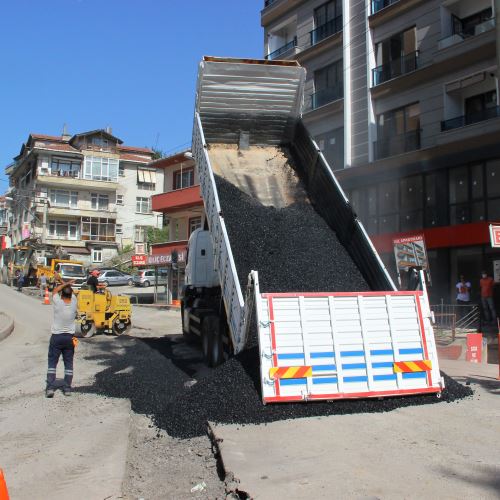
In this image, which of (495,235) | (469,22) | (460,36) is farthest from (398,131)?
(495,235)

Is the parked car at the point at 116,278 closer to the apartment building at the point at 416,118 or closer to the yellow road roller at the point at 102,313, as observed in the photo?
the apartment building at the point at 416,118

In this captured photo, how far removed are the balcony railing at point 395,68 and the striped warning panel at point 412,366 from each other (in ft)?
54.9

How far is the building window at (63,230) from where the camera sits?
56688 millimetres

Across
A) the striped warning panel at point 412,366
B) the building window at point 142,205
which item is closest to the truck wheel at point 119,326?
the striped warning panel at point 412,366

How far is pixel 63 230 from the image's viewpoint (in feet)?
188

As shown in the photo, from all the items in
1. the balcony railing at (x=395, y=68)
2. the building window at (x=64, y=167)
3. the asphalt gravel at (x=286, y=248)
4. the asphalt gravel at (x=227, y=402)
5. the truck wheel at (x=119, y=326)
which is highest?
the building window at (x=64, y=167)

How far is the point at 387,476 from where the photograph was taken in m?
4.36

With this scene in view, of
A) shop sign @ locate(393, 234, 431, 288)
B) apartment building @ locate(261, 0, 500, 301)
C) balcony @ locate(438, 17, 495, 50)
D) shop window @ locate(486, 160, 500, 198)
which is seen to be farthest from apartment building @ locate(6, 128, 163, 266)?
shop sign @ locate(393, 234, 431, 288)

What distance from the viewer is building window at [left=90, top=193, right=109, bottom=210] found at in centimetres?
5881

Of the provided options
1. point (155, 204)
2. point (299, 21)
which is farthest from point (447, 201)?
point (155, 204)

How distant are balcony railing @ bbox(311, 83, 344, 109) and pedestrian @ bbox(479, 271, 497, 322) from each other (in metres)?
12.0

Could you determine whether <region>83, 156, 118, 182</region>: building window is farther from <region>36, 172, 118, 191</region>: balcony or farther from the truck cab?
the truck cab

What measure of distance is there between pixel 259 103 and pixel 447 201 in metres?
10.2

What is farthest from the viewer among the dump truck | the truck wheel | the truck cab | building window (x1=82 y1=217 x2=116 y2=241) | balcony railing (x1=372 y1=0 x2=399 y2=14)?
building window (x1=82 y1=217 x2=116 y2=241)
